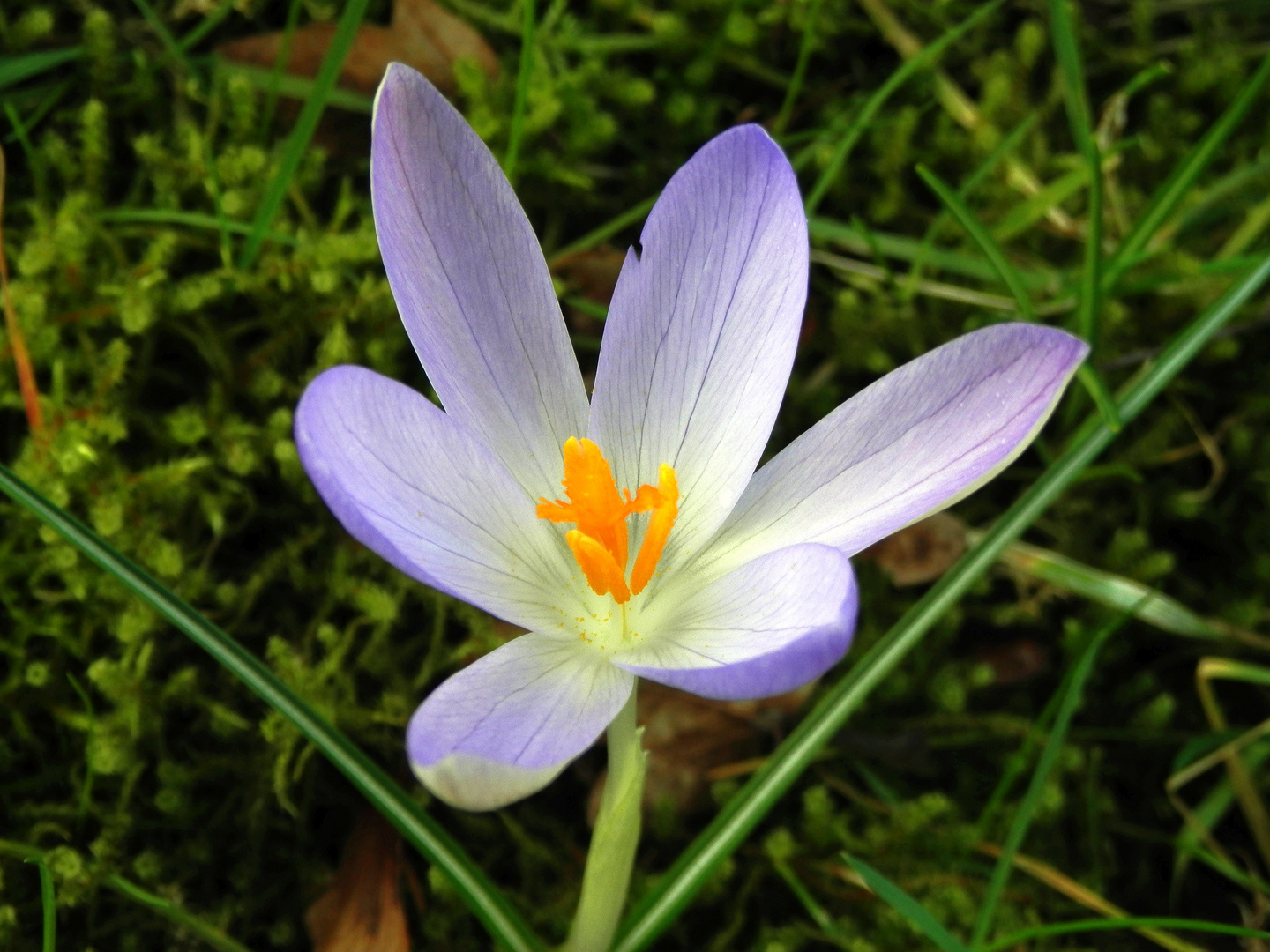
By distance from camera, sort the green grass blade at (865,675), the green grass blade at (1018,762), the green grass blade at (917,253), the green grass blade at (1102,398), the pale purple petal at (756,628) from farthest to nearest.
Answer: the green grass blade at (917,253) < the green grass blade at (1018,762) < the green grass blade at (1102,398) < the green grass blade at (865,675) < the pale purple petal at (756,628)

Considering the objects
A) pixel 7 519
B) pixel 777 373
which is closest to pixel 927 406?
pixel 777 373

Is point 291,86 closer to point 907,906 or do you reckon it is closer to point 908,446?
point 908,446

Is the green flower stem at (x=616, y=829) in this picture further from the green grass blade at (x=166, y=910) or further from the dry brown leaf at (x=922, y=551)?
the dry brown leaf at (x=922, y=551)

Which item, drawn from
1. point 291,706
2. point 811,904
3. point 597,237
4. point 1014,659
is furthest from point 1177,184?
point 291,706

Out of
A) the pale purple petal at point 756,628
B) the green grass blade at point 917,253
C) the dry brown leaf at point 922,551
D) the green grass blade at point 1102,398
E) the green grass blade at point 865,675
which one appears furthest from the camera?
the green grass blade at point 917,253

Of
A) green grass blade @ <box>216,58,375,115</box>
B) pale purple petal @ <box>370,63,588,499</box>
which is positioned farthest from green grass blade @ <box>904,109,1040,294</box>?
green grass blade @ <box>216,58,375,115</box>

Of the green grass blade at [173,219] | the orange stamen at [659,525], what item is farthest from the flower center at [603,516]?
the green grass blade at [173,219]

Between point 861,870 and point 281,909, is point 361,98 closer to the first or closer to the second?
point 281,909

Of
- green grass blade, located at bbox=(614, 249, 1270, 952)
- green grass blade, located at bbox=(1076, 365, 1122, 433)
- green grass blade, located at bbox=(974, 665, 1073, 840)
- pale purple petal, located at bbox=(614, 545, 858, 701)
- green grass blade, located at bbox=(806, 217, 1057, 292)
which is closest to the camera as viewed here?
pale purple petal, located at bbox=(614, 545, 858, 701)

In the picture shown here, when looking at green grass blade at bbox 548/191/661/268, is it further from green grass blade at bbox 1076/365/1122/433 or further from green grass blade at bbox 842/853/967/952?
green grass blade at bbox 842/853/967/952
